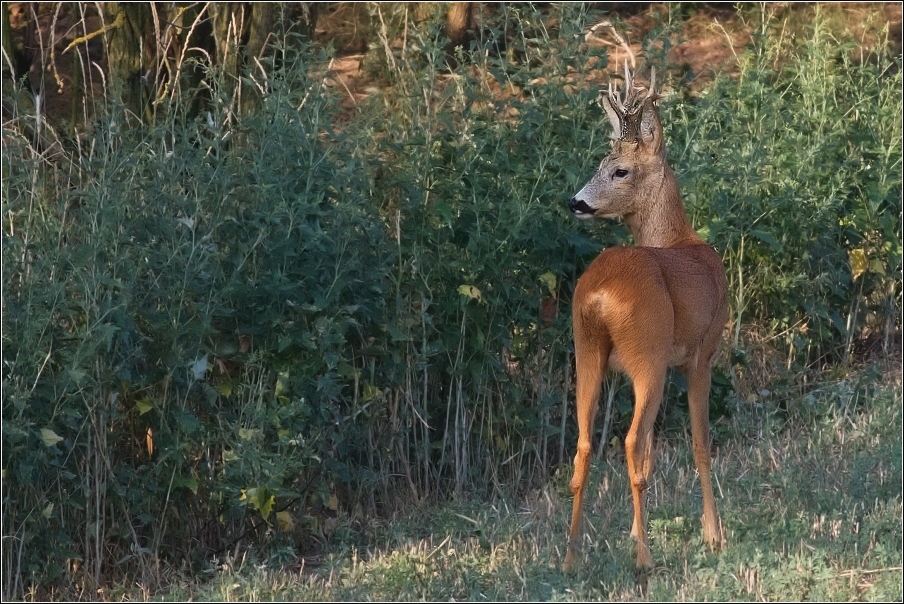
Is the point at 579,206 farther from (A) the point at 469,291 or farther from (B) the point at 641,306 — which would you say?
(B) the point at 641,306

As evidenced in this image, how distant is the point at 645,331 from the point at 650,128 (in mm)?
1499

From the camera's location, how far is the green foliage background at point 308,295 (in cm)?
547

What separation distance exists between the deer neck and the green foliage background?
485mm

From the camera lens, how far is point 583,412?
5.64 meters

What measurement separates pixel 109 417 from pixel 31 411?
1.40 ft

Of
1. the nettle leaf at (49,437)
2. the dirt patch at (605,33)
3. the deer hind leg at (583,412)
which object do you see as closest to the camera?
the nettle leaf at (49,437)

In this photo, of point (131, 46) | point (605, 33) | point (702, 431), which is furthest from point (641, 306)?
point (605, 33)

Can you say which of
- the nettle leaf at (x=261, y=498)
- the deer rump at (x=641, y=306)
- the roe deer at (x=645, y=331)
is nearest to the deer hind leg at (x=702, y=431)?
the roe deer at (x=645, y=331)

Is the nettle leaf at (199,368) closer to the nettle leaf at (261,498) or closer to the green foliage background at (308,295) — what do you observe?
the green foliage background at (308,295)

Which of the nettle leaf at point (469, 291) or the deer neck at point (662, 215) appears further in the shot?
the nettle leaf at point (469, 291)

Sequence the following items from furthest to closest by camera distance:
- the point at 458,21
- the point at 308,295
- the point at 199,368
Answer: the point at 458,21 → the point at 308,295 → the point at 199,368

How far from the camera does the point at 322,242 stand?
19.6ft

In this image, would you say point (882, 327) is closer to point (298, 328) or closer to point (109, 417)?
point (298, 328)

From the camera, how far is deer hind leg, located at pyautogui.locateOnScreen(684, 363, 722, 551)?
584 cm
